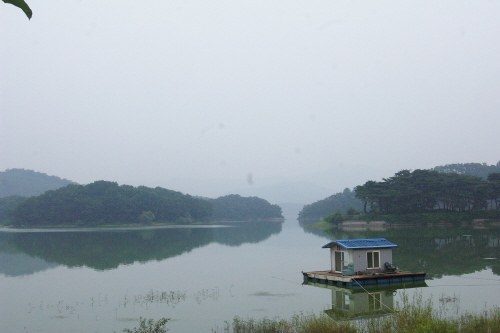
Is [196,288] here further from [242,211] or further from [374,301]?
[242,211]

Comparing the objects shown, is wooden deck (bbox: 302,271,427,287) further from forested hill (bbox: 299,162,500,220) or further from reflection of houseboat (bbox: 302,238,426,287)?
forested hill (bbox: 299,162,500,220)

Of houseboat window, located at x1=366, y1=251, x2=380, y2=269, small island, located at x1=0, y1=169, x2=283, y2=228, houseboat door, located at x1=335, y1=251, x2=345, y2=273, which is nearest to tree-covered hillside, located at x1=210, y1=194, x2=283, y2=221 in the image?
small island, located at x1=0, y1=169, x2=283, y2=228

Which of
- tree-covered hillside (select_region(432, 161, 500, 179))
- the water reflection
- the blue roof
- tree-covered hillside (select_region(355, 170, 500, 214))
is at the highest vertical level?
tree-covered hillside (select_region(432, 161, 500, 179))

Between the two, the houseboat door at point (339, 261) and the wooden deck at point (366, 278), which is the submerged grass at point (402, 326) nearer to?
the wooden deck at point (366, 278)

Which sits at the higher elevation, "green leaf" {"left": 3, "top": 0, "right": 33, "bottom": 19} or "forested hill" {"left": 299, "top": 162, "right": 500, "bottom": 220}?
"forested hill" {"left": 299, "top": 162, "right": 500, "bottom": 220}

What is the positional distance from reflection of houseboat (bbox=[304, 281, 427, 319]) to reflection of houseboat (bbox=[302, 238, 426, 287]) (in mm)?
398

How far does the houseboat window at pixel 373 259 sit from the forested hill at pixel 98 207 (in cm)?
9946

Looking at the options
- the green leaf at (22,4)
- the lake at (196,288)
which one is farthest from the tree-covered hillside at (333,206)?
the green leaf at (22,4)

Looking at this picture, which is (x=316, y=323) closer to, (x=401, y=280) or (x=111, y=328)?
(x=111, y=328)

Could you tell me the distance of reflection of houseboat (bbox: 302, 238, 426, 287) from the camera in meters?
21.2

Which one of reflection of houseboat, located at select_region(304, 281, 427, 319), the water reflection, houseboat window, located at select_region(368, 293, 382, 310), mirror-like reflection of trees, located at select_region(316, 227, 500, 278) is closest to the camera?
reflection of houseboat, located at select_region(304, 281, 427, 319)

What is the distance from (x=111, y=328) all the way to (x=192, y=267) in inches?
622

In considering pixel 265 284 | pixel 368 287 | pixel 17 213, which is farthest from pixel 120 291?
pixel 17 213

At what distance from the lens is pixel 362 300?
18.2 m
